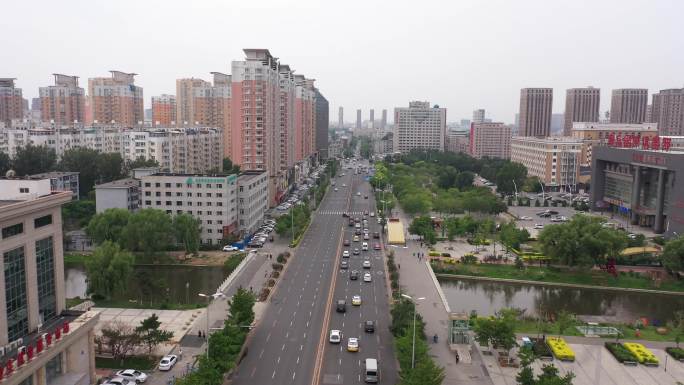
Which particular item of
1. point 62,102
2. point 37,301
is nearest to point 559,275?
point 37,301

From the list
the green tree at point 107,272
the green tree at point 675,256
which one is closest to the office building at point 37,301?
the green tree at point 107,272

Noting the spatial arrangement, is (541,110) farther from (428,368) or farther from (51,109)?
(428,368)

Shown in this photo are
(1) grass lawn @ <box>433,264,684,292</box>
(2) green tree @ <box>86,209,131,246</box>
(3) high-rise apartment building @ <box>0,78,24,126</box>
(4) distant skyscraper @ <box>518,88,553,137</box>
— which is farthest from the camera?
(4) distant skyscraper @ <box>518,88,553,137</box>

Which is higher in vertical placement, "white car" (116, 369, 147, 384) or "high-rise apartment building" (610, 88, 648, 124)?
"high-rise apartment building" (610, 88, 648, 124)

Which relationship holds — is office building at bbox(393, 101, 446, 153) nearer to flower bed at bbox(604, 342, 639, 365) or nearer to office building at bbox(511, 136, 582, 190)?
office building at bbox(511, 136, 582, 190)

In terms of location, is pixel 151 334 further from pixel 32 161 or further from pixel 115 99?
pixel 115 99

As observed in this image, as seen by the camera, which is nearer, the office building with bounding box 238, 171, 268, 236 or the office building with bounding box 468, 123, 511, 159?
the office building with bounding box 238, 171, 268, 236

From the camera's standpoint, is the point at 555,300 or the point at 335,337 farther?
the point at 555,300

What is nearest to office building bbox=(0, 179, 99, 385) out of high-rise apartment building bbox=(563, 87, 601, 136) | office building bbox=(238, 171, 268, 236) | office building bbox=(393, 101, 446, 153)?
office building bbox=(238, 171, 268, 236)
